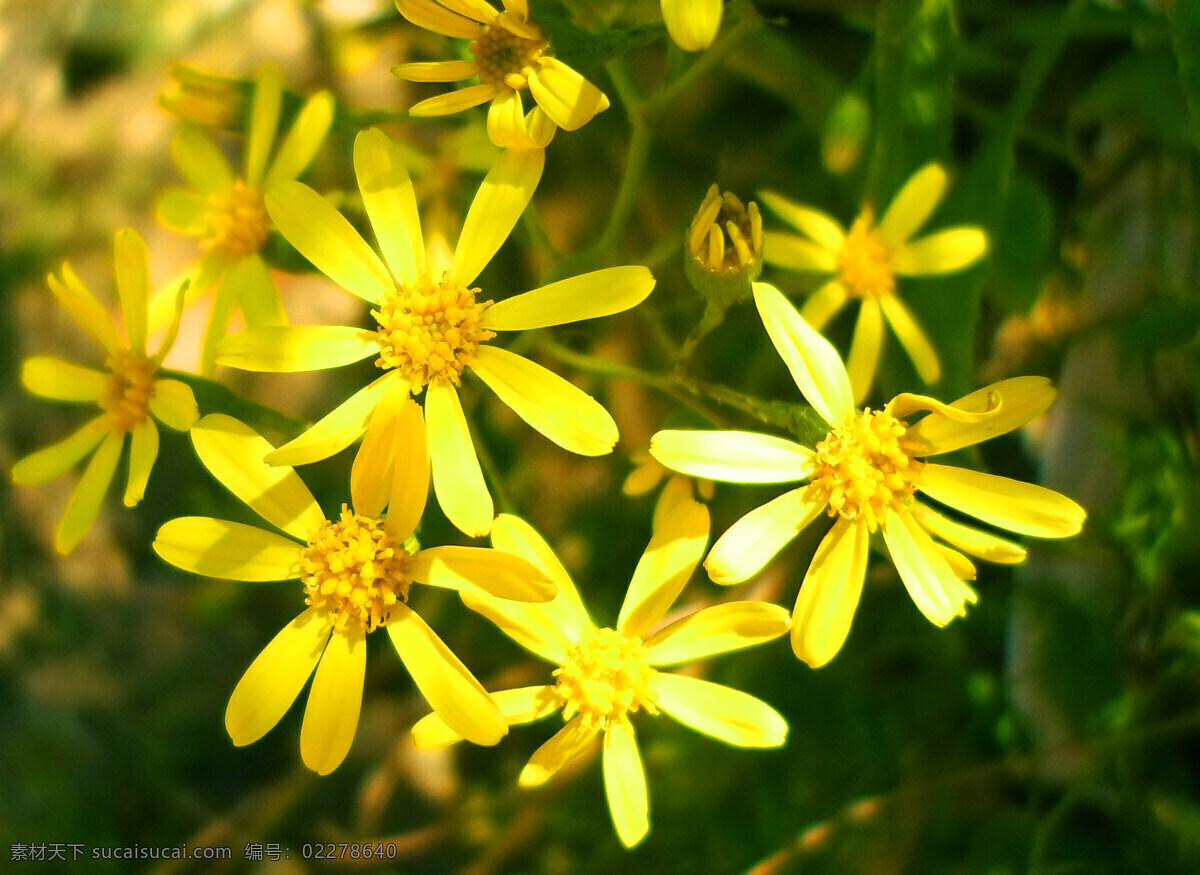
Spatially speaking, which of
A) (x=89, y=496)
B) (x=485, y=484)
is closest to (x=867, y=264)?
(x=485, y=484)

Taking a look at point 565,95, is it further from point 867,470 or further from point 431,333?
point 867,470

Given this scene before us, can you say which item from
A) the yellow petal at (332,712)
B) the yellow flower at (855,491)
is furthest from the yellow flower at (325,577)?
the yellow flower at (855,491)

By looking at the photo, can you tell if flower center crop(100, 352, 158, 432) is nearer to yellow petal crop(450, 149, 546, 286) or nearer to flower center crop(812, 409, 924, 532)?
yellow petal crop(450, 149, 546, 286)

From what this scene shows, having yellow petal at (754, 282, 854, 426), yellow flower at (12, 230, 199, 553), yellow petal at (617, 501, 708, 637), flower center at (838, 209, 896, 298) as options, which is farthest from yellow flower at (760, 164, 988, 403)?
yellow flower at (12, 230, 199, 553)

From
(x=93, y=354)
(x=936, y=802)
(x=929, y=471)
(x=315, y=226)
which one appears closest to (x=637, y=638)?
(x=929, y=471)

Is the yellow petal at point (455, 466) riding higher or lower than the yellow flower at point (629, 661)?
higher

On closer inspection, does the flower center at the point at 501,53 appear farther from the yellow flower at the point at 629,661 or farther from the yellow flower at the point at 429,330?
the yellow flower at the point at 629,661
